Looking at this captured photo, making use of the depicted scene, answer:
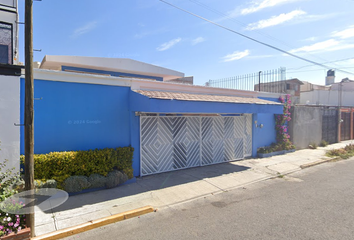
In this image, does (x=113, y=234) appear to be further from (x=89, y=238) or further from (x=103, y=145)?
(x=103, y=145)

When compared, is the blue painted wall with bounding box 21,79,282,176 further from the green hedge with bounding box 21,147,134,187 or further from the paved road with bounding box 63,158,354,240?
the paved road with bounding box 63,158,354,240

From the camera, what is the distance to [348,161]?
1136 centimetres

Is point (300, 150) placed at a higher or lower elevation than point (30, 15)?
lower

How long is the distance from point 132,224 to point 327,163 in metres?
10.2

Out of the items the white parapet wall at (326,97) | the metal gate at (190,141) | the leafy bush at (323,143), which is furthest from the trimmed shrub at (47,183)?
the white parapet wall at (326,97)

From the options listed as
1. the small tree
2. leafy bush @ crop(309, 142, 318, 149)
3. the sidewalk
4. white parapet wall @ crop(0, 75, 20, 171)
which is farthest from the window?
leafy bush @ crop(309, 142, 318, 149)

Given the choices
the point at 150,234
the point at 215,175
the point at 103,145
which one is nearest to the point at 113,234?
the point at 150,234

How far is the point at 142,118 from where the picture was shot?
7926 mm

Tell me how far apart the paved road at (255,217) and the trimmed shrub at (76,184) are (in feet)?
6.08

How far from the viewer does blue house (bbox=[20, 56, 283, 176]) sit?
6.27 metres

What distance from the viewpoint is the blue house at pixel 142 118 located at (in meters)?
6.27

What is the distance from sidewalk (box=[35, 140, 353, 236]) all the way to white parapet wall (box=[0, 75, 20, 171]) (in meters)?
1.59

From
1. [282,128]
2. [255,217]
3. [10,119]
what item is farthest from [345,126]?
[10,119]

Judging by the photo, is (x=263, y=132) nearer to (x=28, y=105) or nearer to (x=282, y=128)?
(x=282, y=128)
